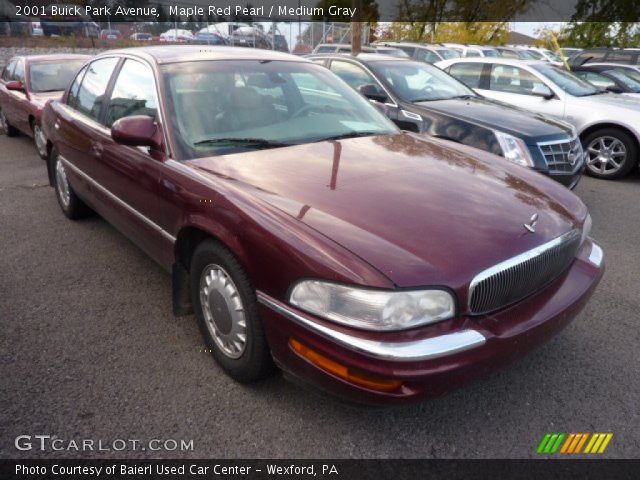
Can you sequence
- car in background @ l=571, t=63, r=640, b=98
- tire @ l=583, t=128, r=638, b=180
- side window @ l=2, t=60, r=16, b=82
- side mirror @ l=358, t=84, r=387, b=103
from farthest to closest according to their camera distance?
1. car in background @ l=571, t=63, r=640, b=98
2. side window @ l=2, t=60, r=16, b=82
3. tire @ l=583, t=128, r=638, b=180
4. side mirror @ l=358, t=84, r=387, b=103

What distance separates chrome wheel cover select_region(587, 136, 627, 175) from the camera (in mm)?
6423

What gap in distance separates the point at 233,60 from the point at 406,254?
6.75ft

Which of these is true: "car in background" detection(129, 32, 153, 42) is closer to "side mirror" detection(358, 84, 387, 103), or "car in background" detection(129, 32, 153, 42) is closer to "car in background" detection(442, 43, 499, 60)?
"car in background" detection(442, 43, 499, 60)

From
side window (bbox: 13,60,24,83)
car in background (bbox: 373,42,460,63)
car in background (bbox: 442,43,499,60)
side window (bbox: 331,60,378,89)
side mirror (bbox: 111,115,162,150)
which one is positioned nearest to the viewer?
side mirror (bbox: 111,115,162,150)

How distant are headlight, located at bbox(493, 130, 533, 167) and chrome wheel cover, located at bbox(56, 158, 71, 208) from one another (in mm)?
4243

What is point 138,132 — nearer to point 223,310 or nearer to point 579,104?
point 223,310

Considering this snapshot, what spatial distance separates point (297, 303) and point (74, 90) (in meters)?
3.53

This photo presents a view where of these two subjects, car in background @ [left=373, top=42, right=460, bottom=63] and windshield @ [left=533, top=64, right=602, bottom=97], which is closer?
windshield @ [left=533, top=64, right=602, bottom=97]

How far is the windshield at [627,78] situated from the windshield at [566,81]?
9.82 ft

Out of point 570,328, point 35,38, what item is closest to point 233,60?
point 570,328

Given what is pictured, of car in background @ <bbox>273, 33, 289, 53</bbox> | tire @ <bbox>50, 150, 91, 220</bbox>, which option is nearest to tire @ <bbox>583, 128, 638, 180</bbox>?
tire @ <bbox>50, 150, 91, 220</bbox>

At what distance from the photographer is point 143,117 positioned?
2625 mm

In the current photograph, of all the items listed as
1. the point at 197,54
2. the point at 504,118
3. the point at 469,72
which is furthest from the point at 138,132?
the point at 469,72
